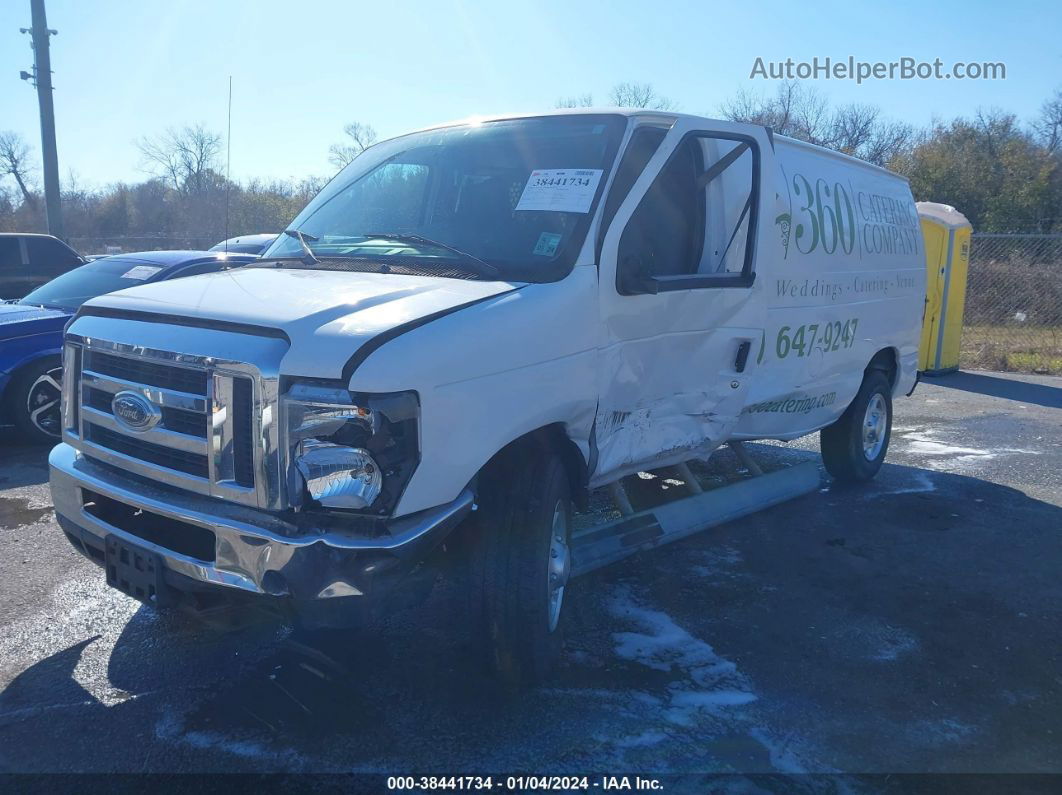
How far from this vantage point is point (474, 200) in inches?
168

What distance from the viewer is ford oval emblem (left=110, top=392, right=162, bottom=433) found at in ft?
10.8

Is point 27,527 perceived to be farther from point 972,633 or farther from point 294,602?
point 972,633

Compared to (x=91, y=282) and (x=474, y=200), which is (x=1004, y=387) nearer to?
(x=474, y=200)

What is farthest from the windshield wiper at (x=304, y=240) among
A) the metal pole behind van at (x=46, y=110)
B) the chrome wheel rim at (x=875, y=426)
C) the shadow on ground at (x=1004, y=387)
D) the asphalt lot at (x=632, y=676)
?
the metal pole behind van at (x=46, y=110)

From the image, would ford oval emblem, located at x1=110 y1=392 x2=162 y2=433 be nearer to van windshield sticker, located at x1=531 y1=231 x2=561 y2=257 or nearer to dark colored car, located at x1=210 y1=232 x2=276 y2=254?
van windshield sticker, located at x1=531 y1=231 x2=561 y2=257

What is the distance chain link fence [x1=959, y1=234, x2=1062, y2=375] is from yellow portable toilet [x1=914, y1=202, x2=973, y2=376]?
1626 mm

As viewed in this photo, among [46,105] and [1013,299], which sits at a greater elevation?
[46,105]

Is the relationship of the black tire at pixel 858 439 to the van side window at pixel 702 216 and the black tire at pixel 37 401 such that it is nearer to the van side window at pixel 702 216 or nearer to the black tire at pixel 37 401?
the van side window at pixel 702 216

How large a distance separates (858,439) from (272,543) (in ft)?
17.7

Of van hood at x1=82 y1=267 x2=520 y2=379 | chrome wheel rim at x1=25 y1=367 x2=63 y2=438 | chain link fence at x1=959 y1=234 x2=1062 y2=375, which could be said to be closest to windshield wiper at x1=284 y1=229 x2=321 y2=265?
van hood at x1=82 y1=267 x2=520 y2=379

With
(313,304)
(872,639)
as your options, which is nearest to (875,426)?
(872,639)

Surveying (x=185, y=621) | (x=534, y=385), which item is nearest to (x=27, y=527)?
(x=185, y=621)

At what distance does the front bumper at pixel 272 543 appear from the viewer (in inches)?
113

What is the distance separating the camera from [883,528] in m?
6.11
